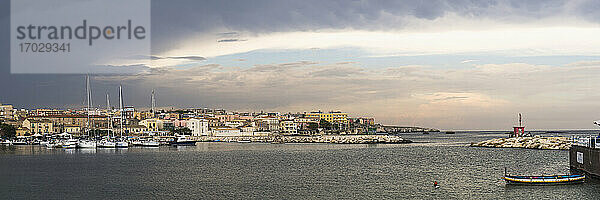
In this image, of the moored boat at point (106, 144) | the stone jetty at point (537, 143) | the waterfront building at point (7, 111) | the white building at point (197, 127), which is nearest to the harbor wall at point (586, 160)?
the stone jetty at point (537, 143)

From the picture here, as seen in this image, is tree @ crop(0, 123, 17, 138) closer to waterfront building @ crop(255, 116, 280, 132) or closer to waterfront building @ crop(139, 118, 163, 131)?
waterfront building @ crop(139, 118, 163, 131)

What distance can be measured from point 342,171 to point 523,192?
13.8m

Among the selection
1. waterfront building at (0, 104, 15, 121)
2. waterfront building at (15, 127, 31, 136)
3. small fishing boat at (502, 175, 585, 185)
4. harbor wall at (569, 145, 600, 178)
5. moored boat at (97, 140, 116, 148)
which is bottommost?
moored boat at (97, 140, 116, 148)

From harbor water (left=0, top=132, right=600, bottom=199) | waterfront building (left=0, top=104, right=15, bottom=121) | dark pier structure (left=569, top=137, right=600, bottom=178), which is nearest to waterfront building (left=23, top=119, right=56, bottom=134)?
waterfront building (left=0, top=104, right=15, bottom=121)

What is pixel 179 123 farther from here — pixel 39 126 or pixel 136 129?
pixel 39 126

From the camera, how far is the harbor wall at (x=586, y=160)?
28.4 metres

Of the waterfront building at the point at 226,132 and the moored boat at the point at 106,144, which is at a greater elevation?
the moored boat at the point at 106,144

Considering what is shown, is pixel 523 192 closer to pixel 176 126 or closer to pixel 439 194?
pixel 439 194

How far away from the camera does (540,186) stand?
2738cm

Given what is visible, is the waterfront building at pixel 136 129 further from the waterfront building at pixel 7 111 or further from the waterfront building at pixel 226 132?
the waterfront building at pixel 7 111

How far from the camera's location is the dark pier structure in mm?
28375

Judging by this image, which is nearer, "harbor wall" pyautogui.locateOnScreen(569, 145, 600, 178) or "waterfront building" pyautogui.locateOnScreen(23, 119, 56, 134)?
"harbor wall" pyautogui.locateOnScreen(569, 145, 600, 178)

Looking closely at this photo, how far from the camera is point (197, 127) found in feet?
467

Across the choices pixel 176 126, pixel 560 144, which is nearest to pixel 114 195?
pixel 560 144
